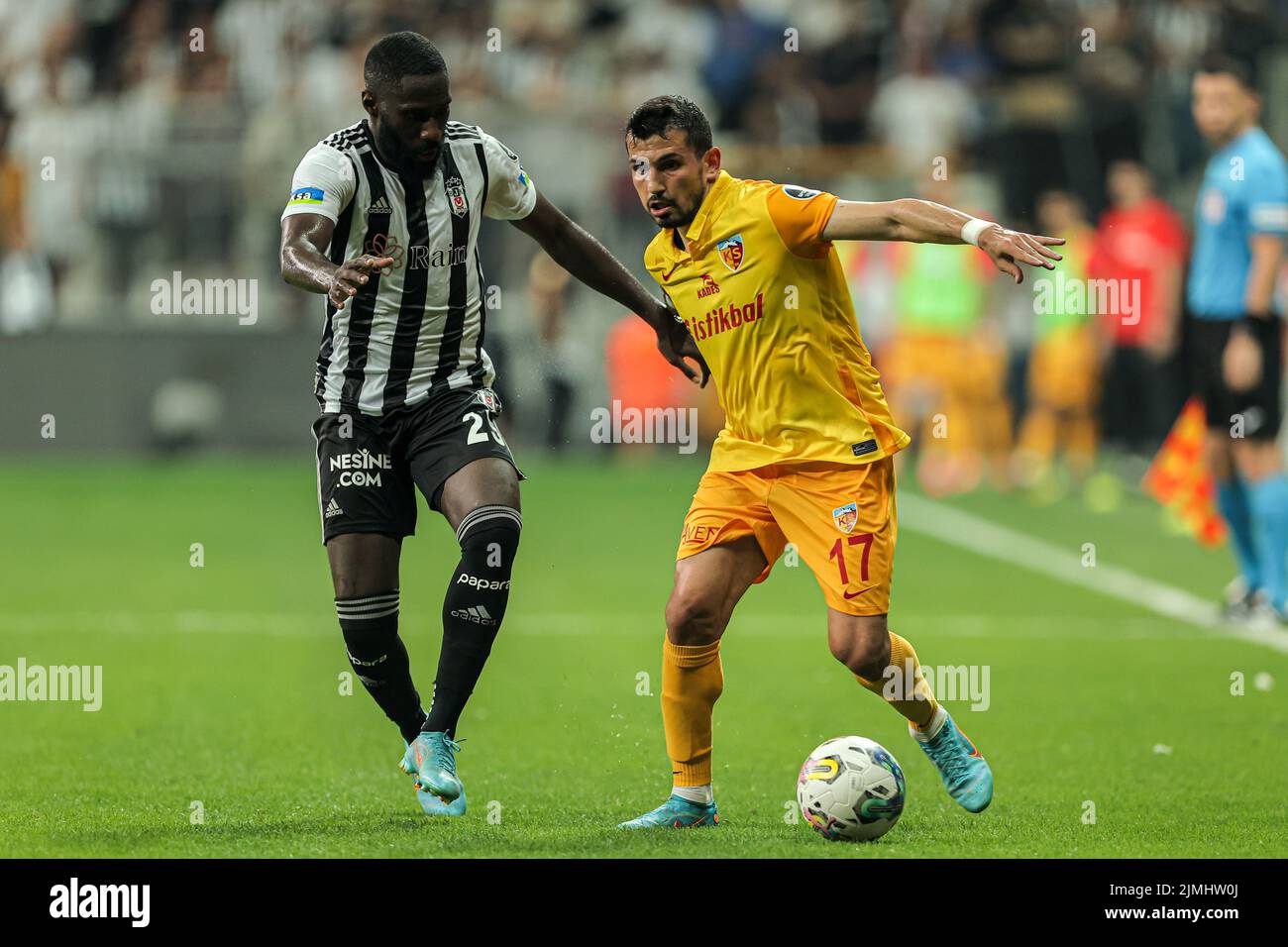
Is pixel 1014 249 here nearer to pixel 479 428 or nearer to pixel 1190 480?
pixel 479 428

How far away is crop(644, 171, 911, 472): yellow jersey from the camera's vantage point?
228 inches

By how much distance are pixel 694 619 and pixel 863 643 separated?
493 millimetres

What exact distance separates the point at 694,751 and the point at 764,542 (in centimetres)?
66

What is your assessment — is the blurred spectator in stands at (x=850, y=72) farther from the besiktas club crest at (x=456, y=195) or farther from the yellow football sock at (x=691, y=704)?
the yellow football sock at (x=691, y=704)

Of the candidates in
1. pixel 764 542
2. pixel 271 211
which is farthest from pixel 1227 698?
pixel 271 211

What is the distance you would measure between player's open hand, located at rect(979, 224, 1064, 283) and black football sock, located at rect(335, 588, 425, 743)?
2193mm

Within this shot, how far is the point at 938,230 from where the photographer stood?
5.25 meters

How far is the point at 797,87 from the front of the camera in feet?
70.9

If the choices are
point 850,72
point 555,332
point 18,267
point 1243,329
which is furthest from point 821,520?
point 850,72

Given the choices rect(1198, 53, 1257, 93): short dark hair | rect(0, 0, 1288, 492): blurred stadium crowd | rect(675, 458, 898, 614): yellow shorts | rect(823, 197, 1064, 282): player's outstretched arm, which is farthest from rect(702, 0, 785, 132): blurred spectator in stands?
rect(823, 197, 1064, 282): player's outstretched arm

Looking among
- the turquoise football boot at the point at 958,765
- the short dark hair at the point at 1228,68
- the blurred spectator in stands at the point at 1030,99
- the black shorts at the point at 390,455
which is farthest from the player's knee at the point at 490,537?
the blurred spectator in stands at the point at 1030,99

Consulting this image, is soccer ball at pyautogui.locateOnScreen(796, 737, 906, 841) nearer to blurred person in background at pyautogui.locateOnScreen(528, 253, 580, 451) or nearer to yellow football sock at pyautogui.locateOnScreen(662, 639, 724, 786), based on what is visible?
yellow football sock at pyautogui.locateOnScreen(662, 639, 724, 786)
